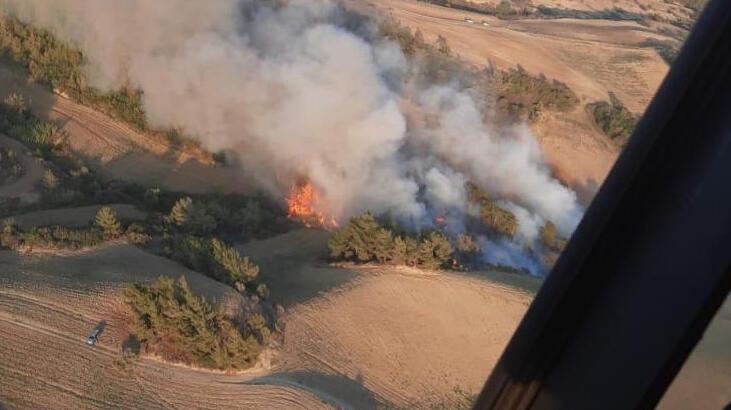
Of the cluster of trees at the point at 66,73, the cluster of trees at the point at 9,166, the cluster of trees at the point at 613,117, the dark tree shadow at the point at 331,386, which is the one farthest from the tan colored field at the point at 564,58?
the dark tree shadow at the point at 331,386

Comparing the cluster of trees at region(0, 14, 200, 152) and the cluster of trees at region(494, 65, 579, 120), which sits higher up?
the cluster of trees at region(494, 65, 579, 120)

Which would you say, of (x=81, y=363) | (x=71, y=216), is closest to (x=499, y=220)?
(x=71, y=216)

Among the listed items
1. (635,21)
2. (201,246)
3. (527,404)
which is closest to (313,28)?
(201,246)

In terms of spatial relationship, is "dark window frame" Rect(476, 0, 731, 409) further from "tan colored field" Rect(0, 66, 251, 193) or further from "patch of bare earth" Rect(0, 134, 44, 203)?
"tan colored field" Rect(0, 66, 251, 193)

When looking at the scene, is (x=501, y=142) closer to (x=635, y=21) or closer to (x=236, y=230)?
(x=236, y=230)

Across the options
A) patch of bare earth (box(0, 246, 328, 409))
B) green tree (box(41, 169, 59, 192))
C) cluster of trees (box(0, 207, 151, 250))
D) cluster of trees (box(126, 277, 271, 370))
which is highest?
cluster of trees (box(126, 277, 271, 370))

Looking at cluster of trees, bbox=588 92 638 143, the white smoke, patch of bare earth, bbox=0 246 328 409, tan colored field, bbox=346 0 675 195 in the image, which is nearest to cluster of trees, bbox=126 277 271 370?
patch of bare earth, bbox=0 246 328 409
